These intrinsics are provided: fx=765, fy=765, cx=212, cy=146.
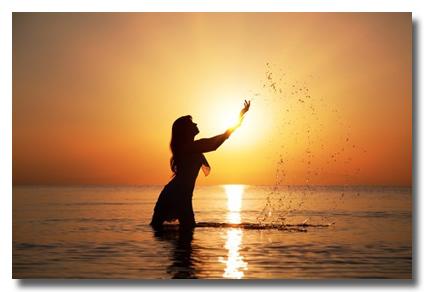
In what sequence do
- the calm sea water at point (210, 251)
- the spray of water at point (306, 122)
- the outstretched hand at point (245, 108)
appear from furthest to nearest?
the spray of water at point (306, 122), the outstretched hand at point (245, 108), the calm sea water at point (210, 251)

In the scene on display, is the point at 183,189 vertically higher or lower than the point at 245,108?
lower

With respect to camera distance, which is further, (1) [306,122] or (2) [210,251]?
(1) [306,122]

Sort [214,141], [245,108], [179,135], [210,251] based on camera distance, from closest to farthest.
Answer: [210,251]
[245,108]
[214,141]
[179,135]

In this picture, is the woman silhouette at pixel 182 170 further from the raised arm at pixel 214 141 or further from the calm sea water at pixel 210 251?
the calm sea water at pixel 210 251

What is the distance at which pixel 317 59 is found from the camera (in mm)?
10789

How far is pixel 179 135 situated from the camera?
434 inches

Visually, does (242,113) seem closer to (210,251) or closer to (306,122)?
(306,122)

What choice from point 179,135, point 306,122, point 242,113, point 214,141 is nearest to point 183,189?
point 179,135

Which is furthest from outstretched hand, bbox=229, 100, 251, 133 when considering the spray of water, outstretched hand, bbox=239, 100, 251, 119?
the spray of water

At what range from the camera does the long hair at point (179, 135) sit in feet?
36.0

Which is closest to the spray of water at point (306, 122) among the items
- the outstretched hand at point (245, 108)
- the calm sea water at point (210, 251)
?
the outstretched hand at point (245, 108)

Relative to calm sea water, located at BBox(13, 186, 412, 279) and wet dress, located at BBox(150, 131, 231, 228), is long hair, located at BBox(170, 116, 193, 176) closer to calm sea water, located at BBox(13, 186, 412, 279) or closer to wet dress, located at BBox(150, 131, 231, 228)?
wet dress, located at BBox(150, 131, 231, 228)
